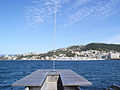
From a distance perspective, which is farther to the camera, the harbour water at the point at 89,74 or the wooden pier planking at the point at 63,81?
the harbour water at the point at 89,74

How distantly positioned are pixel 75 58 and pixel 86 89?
597 feet

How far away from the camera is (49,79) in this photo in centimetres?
1155

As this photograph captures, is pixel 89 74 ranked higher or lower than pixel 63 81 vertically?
lower

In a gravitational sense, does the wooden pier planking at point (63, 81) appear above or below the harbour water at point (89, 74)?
above

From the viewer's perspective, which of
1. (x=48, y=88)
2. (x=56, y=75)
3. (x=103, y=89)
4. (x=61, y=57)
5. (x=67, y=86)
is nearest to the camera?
(x=67, y=86)

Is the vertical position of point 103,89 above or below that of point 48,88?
below

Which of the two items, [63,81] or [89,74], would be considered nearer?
[63,81]

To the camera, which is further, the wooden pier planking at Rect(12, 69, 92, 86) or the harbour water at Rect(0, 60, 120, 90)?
the harbour water at Rect(0, 60, 120, 90)

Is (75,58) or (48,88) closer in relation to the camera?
(48,88)

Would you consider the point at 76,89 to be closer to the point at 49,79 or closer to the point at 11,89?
the point at 49,79

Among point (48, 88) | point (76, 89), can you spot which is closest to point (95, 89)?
point (48, 88)

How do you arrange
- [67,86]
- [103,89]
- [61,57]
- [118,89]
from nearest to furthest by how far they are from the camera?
1. [67,86]
2. [118,89]
3. [103,89]
4. [61,57]

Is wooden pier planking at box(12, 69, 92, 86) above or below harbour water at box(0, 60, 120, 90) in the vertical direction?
above

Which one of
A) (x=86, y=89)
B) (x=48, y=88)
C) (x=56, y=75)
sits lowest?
(x=86, y=89)
